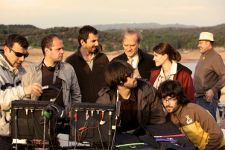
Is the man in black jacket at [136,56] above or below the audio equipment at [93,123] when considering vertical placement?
above

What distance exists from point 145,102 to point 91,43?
1971 millimetres

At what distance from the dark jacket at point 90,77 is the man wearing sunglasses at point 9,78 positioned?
1.32m

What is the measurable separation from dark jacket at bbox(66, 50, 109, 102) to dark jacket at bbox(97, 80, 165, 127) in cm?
179

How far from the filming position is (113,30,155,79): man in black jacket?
6387 mm

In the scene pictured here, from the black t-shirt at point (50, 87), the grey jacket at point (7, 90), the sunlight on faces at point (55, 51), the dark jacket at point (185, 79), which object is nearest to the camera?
the grey jacket at point (7, 90)

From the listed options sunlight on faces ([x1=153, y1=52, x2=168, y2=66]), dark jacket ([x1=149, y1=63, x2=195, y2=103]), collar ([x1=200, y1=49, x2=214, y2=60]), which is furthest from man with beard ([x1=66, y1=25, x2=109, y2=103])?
collar ([x1=200, y1=49, x2=214, y2=60])

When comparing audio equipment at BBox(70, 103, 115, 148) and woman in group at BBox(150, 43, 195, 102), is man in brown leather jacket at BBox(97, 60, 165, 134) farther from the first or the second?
woman in group at BBox(150, 43, 195, 102)

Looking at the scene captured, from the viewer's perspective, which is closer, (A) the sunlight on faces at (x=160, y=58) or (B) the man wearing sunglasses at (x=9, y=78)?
(B) the man wearing sunglasses at (x=9, y=78)

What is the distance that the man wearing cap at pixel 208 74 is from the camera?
25.1ft

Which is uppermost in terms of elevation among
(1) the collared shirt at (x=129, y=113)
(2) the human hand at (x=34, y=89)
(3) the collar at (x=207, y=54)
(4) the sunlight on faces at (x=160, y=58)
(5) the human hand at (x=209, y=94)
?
(4) the sunlight on faces at (x=160, y=58)

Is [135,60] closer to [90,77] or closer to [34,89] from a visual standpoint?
[90,77]

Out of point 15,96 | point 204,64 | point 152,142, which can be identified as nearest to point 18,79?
point 15,96

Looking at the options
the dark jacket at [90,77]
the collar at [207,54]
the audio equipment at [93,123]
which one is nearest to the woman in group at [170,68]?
the dark jacket at [90,77]

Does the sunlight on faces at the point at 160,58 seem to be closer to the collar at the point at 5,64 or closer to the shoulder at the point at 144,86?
the shoulder at the point at 144,86
